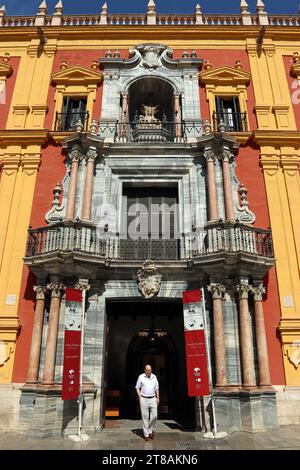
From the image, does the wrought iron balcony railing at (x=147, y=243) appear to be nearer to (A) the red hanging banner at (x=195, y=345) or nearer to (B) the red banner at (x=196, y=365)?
(A) the red hanging banner at (x=195, y=345)

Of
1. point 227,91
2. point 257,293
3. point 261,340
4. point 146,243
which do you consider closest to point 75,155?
point 146,243

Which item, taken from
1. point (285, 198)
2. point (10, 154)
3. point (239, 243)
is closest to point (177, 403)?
point (239, 243)

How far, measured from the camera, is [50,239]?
365 inches

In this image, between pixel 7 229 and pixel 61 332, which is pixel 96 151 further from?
pixel 61 332

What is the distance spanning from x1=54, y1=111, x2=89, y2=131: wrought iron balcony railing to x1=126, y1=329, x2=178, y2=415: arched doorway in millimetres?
7585

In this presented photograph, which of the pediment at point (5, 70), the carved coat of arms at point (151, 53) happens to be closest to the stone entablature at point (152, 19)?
the carved coat of arms at point (151, 53)

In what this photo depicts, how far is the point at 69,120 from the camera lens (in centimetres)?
1253

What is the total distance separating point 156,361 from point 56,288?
19.1ft

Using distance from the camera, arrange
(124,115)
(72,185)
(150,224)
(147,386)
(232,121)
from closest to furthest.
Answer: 1. (147,386)
2. (72,185)
3. (150,224)
4. (124,115)
5. (232,121)

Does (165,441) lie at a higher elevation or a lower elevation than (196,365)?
lower

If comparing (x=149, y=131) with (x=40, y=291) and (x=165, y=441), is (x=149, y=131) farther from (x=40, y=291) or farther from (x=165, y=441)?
(x=165, y=441)

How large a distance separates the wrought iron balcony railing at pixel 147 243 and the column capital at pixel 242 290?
0.82m

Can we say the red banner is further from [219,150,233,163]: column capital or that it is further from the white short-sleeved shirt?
[219,150,233,163]: column capital
